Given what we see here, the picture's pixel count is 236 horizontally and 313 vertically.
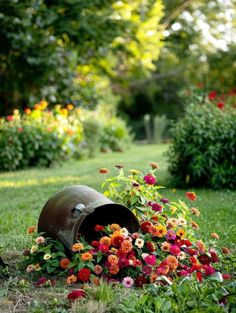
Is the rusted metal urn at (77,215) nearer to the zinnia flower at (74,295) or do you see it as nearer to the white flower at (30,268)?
the white flower at (30,268)

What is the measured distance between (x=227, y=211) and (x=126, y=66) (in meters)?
14.9

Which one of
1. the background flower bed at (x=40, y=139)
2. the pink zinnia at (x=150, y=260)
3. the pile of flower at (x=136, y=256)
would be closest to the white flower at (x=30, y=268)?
the pile of flower at (x=136, y=256)

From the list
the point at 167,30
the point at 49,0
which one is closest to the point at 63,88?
the point at 49,0

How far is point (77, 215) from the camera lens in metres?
3.50

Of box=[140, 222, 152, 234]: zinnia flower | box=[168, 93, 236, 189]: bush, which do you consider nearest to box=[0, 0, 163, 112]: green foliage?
box=[168, 93, 236, 189]: bush

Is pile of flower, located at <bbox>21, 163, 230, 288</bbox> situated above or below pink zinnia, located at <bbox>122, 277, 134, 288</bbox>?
above

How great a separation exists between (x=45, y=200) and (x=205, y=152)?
2.24 meters

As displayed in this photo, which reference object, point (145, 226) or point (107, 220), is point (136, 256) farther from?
point (107, 220)

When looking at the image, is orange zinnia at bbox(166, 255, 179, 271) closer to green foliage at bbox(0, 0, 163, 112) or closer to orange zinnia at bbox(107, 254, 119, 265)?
orange zinnia at bbox(107, 254, 119, 265)

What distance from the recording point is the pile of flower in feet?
10.8

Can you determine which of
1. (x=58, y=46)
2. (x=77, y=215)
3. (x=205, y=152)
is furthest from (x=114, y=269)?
(x=58, y=46)

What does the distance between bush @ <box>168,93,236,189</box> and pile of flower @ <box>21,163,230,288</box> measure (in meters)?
3.24

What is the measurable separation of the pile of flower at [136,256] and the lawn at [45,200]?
0.29 meters

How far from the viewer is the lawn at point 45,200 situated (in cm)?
442
